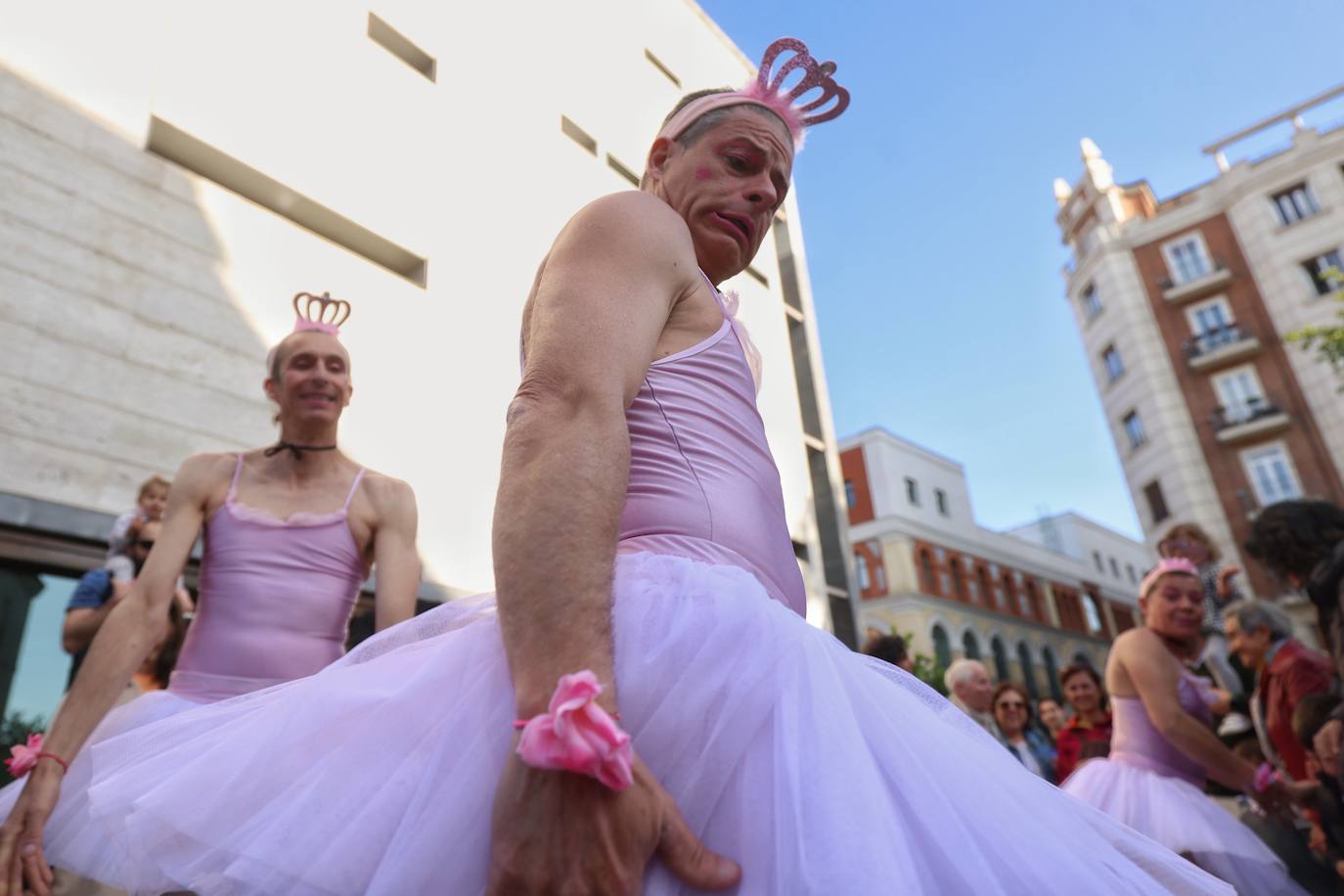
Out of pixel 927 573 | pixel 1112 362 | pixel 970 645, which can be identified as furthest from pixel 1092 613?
pixel 1112 362

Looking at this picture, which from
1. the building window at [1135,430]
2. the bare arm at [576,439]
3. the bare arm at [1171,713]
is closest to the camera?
the bare arm at [576,439]

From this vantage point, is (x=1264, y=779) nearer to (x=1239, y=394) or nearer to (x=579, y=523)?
(x=579, y=523)

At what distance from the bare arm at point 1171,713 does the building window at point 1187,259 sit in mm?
28962

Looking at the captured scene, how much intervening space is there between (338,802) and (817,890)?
53cm

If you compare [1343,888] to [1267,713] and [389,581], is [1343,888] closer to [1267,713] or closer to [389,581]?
[1267,713]

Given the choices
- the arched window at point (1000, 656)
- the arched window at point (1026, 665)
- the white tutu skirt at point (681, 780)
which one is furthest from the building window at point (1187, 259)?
the white tutu skirt at point (681, 780)

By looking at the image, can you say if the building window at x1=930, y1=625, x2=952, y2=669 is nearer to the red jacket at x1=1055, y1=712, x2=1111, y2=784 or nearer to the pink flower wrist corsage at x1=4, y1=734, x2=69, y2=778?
the red jacket at x1=1055, y1=712, x2=1111, y2=784

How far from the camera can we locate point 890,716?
3.31ft

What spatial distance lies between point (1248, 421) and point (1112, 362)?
498 cm

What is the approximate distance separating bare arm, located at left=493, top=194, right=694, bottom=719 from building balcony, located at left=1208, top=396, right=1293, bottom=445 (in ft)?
96.8

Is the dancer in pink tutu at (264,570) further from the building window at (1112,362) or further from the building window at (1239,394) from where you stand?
the building window at (1112,362)

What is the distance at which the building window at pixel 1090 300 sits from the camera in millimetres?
30241

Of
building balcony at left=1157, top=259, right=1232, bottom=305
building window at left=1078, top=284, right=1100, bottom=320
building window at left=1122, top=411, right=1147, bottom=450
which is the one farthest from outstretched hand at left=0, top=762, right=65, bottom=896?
building window at left=1078, top=284, right=1100, bottom=320

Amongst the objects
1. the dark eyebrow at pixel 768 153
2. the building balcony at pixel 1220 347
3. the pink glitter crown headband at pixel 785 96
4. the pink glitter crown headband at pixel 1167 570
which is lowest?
the pink glitter crown headband at pixel 1167 570
